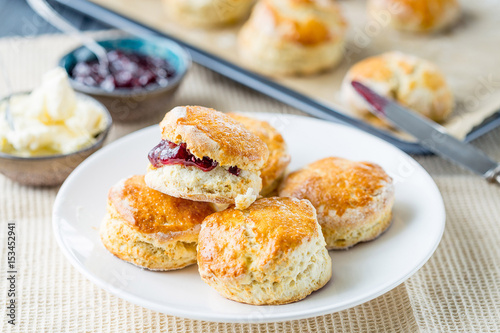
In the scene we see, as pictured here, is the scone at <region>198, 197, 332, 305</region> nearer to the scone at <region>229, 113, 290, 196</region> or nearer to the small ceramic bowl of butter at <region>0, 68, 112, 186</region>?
the scone at <region>229, 113, 290, 196</region>

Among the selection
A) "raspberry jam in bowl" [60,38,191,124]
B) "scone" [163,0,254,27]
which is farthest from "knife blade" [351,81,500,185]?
"scone" [163,0,254,27]

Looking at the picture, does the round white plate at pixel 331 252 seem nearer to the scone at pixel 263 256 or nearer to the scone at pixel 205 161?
the scone at pixel 263 256

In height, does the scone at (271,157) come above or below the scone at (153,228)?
above

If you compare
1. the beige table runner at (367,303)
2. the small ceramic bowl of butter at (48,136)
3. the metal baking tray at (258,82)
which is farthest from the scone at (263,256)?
the metal baking tray at (258,82)

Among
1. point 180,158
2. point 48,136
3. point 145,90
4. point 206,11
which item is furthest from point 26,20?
point 180,158

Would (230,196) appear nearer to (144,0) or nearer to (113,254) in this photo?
(113,254)
